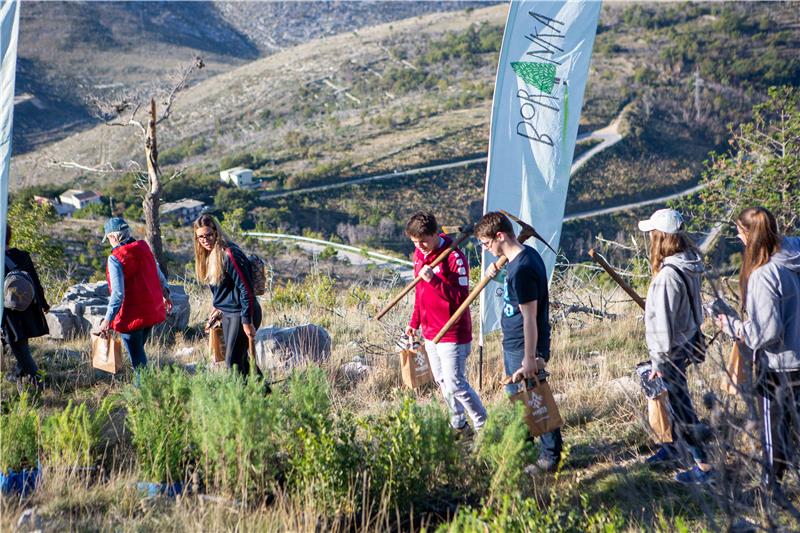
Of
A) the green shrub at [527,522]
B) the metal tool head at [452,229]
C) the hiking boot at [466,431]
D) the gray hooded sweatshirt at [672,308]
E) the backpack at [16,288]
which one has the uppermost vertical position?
the metal tool head at [452,229]

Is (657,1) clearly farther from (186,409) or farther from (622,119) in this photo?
(186,409)

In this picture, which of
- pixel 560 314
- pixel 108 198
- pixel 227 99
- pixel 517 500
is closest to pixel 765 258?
pixel 517 500

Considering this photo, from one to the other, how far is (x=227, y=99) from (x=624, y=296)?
59.2m

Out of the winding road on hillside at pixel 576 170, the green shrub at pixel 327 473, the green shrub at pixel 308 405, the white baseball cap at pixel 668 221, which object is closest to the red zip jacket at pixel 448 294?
the green shrub at pixel 308 405

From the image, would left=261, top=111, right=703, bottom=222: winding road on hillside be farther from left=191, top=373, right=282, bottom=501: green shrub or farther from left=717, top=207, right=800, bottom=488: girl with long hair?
left=191, top=373, right=282, bottom=501: green shrub

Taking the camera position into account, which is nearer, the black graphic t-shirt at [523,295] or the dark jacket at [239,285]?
the black graphic t-shirt at [523,295]

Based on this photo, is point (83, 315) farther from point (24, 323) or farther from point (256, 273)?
point (256, 273)

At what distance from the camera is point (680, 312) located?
3656mm

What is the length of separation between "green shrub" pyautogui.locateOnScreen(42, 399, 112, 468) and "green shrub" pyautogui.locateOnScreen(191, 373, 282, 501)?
65 centimetres

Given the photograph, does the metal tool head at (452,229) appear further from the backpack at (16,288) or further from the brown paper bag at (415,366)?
the backpack at (16,288)

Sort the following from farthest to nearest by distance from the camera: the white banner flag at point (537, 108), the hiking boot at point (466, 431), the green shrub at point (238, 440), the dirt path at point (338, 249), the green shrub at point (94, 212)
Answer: the green shrub at point (94, 212) → the dirt path at point (338, 249) → the white banner flag at point (537, 108) → the hiking boot at point (466, 431) → the green shrub at point (238, 440)

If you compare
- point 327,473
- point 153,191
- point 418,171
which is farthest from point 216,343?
point 418,171

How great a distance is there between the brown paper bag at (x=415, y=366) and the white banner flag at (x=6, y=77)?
8.11 ft

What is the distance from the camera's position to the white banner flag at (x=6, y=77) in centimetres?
399
